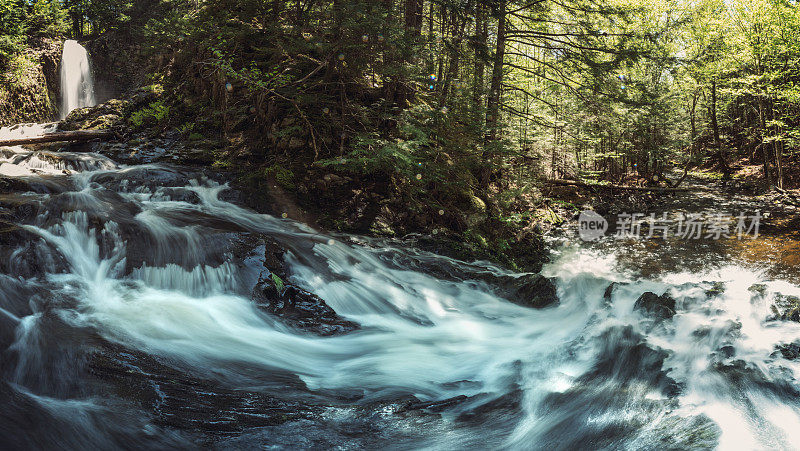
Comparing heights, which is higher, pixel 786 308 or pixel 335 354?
pixel 786 308

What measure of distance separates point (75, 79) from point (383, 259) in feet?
78.9

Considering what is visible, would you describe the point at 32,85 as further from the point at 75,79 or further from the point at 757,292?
the point at 757,292

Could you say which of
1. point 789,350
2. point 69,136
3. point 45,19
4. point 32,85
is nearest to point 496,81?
point 789,350

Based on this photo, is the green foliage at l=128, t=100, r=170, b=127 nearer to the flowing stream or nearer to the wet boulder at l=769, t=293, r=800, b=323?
the flowing stream

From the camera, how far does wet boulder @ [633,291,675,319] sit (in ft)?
17.5

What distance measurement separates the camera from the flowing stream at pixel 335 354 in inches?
133

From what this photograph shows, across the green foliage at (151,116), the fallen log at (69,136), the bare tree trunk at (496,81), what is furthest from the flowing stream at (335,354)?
the green foliage at (151,116)

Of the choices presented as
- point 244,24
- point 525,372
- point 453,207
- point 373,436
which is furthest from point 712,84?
point 373,436

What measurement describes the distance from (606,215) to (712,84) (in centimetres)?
1075

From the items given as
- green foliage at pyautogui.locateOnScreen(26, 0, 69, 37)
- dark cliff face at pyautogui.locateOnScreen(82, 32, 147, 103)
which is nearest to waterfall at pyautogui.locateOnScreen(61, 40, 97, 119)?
dark cliff face at pyautogui.locateOnScreen(82, 32, 147, 103)

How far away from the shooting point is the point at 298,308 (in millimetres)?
→ 5707

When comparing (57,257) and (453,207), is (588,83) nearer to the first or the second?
(453,207)

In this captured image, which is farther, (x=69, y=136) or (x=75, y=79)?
(x=75, y=79)

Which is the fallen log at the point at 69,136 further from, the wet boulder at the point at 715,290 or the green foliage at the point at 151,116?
the wet boulder at the point at 715,290
